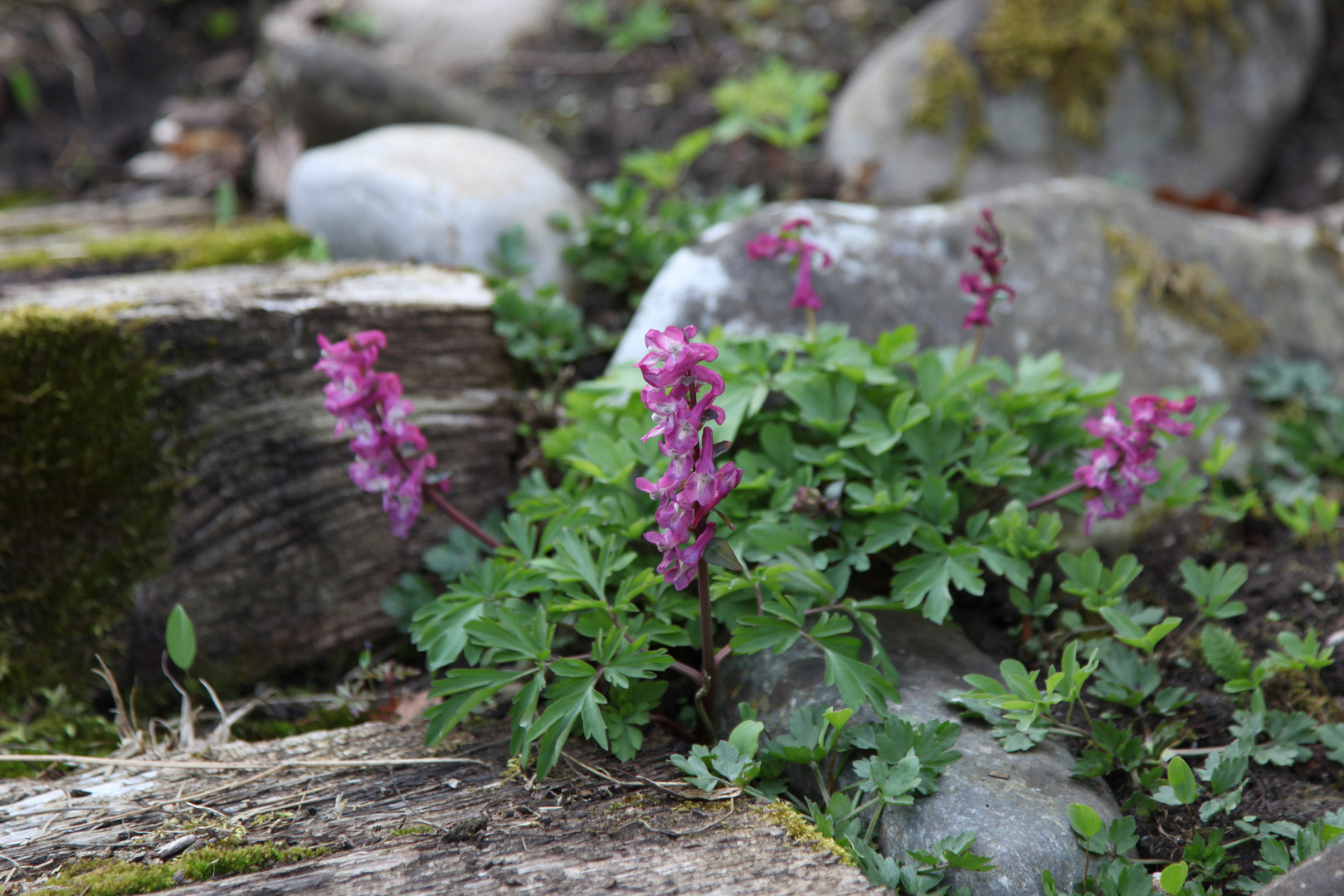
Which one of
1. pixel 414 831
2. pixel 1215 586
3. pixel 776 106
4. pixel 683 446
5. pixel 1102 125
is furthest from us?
pixel 1102 125

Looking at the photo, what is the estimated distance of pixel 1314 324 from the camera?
138 inches

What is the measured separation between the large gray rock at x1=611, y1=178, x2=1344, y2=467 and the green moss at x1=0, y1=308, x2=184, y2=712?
1.43 metres

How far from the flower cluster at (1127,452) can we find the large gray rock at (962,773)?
1.74ft

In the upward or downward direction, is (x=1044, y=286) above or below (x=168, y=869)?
above

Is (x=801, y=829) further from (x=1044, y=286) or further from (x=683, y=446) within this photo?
(x=1044, y=286)

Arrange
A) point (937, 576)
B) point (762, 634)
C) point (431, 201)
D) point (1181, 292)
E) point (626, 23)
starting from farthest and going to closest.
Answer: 1. point (626, 23)
2. point (431, 201)
3. point (1181, 292)
4. point (937, 576)
5. point (762, 634)

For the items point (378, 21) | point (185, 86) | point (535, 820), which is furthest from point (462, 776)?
point (185, 86)

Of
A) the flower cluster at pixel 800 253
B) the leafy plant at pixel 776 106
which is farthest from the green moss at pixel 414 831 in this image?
the leafy plant at pixel 776 106

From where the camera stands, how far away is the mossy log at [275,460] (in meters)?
2.53

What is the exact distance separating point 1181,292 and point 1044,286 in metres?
0.59

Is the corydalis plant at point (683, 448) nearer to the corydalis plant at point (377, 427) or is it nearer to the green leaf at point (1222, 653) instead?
the corydalis plant at point (377, 427)

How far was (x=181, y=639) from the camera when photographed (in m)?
2.28

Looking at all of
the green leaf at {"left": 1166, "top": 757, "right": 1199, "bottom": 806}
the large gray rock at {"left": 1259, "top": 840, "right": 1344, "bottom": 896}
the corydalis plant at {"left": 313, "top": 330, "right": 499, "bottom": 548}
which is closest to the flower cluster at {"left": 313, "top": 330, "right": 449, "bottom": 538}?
→ the corydalis plant at {"left": 313, "top": 330, "right": 499, "bottom": 548}

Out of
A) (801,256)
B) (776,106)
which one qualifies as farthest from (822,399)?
(776,106)
